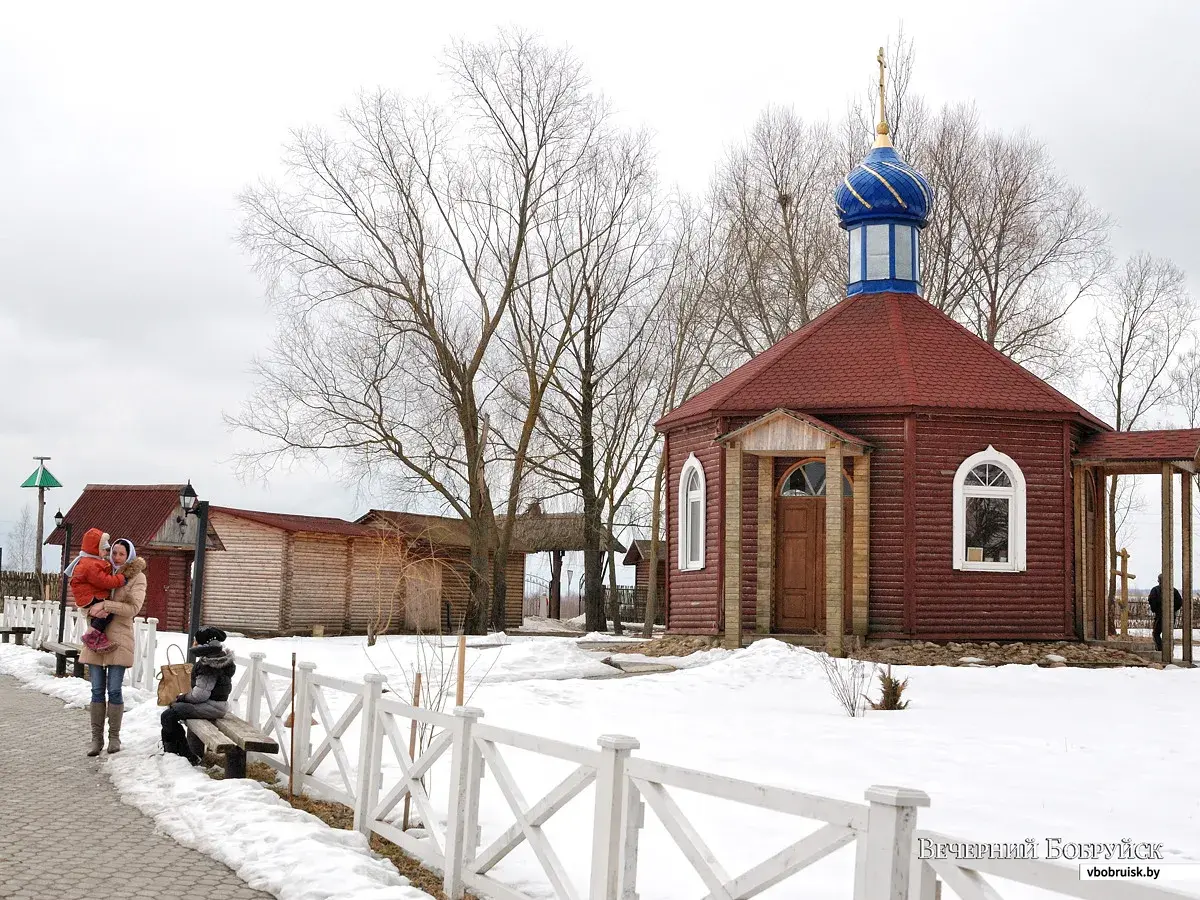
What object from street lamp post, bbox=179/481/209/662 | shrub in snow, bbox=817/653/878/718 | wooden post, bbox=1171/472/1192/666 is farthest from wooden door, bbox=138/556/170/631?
wooden post, bbox=1171/472/1192/666

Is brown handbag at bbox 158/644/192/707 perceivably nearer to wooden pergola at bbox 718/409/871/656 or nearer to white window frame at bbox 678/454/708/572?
wooden pergola at bbox 718/409/871/656

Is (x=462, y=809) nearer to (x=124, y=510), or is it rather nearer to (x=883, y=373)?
(x=883, y=373)

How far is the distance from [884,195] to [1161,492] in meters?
6.88

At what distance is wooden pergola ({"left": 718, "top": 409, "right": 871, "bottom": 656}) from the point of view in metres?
17.1

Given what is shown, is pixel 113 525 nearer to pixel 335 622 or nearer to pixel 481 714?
pixel 335 622

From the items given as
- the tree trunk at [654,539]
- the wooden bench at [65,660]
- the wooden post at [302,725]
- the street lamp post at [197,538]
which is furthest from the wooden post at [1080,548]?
the wooden bench at [65,660]

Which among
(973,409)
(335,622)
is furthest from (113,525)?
(973,409)

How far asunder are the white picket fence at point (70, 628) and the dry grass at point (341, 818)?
5.82 m

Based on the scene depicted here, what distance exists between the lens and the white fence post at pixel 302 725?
841 centimetres

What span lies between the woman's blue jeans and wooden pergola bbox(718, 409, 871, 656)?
990cm

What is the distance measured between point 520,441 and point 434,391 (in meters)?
2.35

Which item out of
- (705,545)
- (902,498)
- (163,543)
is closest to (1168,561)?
(902,498)

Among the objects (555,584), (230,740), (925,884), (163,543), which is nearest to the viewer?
(925,884)

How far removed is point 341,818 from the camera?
781cm
